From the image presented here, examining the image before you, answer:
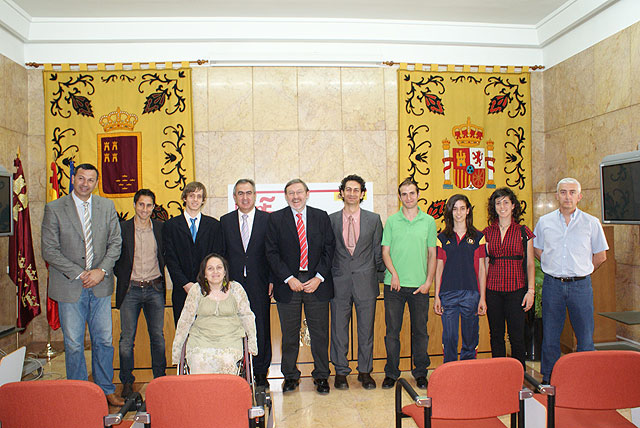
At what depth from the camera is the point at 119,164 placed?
17.3 feet

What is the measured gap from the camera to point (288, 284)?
361cm

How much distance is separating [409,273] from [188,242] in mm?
1857

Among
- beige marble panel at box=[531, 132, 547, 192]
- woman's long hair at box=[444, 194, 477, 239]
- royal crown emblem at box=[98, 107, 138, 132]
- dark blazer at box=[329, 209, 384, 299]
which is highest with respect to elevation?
royal crown emblem at box=[98, 107, 138, 132]

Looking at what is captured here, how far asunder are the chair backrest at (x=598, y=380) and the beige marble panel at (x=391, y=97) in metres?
4.01

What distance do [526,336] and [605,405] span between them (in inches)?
101

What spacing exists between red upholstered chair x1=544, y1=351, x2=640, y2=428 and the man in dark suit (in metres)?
2.26

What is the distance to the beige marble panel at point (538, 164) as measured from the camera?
19.1 ft

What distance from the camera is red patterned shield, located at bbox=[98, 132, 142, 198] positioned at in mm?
5277

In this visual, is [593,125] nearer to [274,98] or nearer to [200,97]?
[274,98]

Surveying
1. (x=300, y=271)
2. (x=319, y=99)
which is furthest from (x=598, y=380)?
(x=319, y=99)

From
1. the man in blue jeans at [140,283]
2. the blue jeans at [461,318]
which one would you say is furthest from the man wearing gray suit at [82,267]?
the blue jeans at [461,318]

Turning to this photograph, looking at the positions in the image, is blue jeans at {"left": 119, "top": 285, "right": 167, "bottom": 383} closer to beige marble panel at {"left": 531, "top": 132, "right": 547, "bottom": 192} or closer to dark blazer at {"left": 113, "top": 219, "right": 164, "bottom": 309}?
dark blazer at {"left": 113, "top": 219, "right": 164, "bottom": 309}

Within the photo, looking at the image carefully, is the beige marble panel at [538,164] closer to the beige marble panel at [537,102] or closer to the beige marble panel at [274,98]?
the beige marble panel at [537,102]

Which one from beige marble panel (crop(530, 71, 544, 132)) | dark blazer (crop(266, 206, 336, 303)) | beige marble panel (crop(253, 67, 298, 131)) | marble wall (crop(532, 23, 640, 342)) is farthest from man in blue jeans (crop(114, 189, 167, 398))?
beige marble panel (crop(530, 71, 544, 132))
